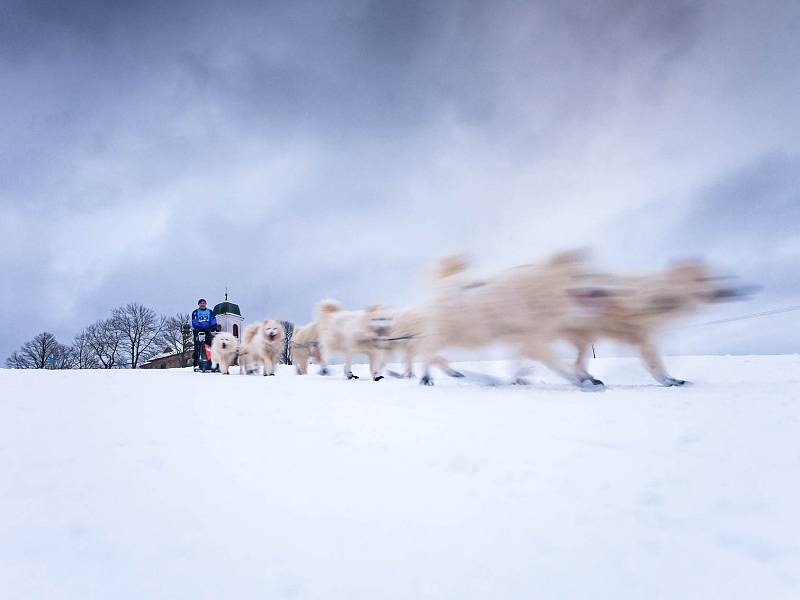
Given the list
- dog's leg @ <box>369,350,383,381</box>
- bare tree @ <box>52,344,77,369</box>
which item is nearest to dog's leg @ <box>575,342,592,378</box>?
dog's leg @ <box>369,350,383,381</box>

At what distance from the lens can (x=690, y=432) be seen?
202cm

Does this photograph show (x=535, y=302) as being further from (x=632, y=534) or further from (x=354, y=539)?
(x=354, y=539)

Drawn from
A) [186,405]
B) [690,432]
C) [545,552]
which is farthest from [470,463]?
[186,405]

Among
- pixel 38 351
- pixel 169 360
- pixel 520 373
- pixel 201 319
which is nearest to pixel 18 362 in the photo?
pixel 38 351

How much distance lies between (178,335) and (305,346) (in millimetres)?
22340

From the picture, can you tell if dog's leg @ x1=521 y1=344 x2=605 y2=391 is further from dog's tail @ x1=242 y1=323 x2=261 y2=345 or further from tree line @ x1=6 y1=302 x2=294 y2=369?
tree line @ x1=6 y1=302 x2=294 y2=369

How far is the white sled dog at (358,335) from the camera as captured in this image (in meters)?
7.05

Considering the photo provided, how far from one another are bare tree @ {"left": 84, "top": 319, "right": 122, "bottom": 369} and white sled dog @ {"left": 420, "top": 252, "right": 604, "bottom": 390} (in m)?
30.8

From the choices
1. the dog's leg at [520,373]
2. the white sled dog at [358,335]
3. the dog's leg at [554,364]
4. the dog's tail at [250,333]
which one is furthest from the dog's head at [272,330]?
the dog's leg at [554,364]

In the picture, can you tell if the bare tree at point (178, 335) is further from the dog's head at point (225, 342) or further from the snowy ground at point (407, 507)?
the snowy ground at point (407, 507)

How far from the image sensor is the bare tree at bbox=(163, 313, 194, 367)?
2469 cm

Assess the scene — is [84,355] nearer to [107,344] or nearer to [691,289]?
[107,344]

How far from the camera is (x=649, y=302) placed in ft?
14.1

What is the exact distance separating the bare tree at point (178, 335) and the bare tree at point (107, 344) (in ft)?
10.8
